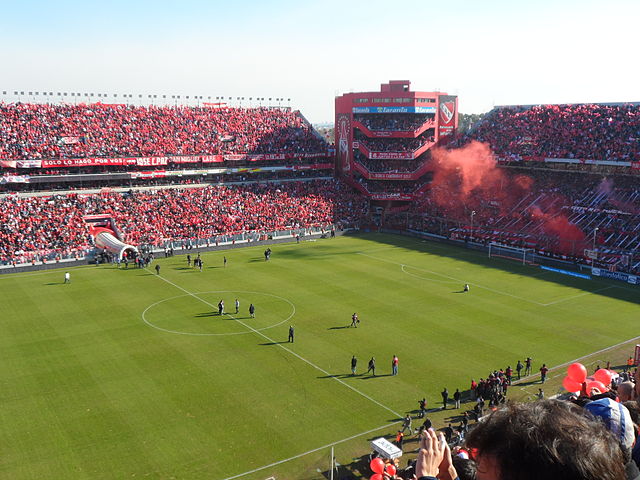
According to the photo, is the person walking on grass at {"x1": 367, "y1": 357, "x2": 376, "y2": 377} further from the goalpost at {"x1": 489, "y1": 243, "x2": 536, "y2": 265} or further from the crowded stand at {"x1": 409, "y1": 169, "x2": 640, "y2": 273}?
the crowded stand at {"x1": 409, "y1": 169, "x2": 640, "y2": 273}

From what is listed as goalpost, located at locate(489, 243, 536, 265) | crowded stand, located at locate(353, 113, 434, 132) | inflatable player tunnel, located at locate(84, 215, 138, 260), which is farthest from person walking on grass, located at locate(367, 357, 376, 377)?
crowded stand, located at locate(353, 113, 434, 132)

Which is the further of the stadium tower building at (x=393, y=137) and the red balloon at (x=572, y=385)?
the stadium tower building at (x=393, y=137)

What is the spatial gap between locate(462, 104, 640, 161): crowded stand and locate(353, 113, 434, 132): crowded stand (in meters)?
7.16

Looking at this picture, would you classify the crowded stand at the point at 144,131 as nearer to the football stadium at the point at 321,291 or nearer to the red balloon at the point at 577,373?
the football stadium at the point at 321,291

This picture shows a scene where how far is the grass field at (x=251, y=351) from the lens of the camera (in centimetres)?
2188

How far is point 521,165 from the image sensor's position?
70688 millimetres

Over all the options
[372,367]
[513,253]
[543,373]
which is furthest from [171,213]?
[543,373]

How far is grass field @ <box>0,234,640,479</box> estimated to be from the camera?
2188cm

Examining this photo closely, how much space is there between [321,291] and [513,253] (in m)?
23.2

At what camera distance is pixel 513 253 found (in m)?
56.4

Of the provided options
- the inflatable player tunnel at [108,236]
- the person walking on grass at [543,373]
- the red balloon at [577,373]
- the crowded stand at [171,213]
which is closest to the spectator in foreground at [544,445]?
the red balloon at [577,373]

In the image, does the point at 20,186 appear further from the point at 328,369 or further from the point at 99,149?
the point at 328,369

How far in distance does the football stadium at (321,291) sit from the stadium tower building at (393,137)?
33 centimetres

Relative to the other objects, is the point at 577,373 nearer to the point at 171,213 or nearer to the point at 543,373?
the point at 543,373
